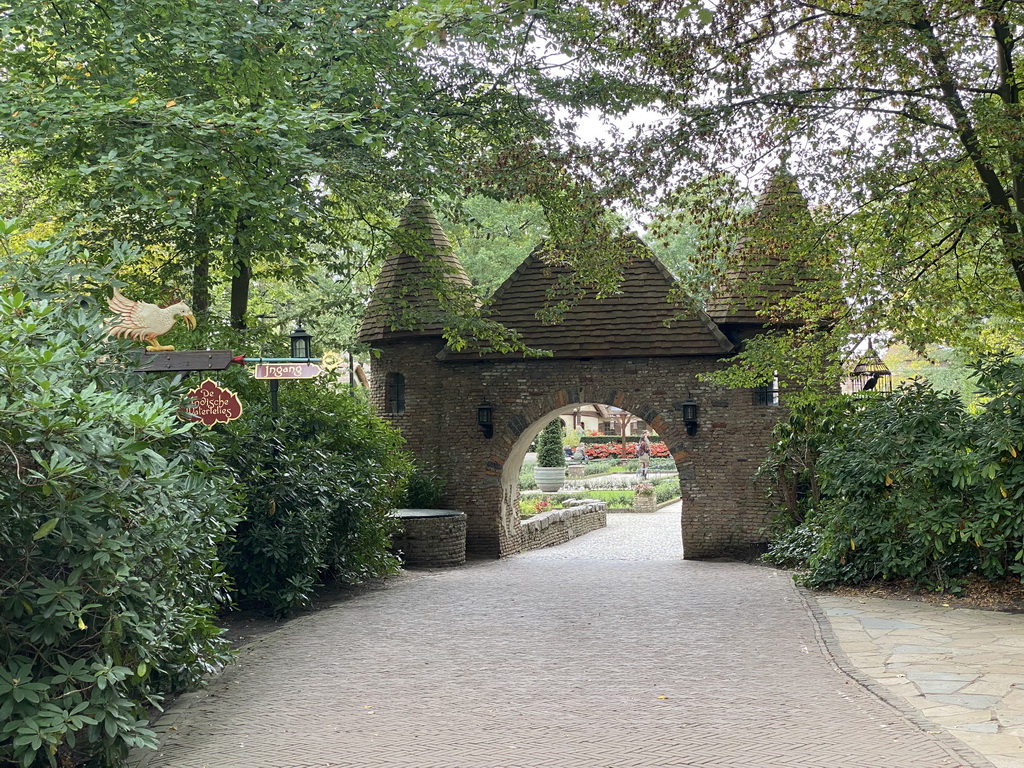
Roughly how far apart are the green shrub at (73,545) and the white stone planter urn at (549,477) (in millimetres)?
27583

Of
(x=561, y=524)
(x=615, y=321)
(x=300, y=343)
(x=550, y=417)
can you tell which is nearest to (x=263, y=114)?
(x=300, y=343)

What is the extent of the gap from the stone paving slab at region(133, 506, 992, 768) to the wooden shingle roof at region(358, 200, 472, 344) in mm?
5984

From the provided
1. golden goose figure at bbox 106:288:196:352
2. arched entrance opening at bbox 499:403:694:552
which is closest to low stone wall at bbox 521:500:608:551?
arched entrance opening at bbox 499:403:694:552

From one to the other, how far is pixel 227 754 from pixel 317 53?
862 cm

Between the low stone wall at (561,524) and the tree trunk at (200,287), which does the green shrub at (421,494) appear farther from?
the tree trunk at (200,287)

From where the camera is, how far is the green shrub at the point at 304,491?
10.7m

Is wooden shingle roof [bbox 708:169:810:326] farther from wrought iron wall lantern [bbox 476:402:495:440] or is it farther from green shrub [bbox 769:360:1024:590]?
wrought iron wall lantern [bbox 476:402:495:440]

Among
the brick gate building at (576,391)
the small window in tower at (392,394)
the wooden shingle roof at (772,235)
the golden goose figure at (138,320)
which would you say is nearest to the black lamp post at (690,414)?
the brick gate building at (576,391)

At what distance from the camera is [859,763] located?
5391 mm

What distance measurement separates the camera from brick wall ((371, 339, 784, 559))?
58.2ft

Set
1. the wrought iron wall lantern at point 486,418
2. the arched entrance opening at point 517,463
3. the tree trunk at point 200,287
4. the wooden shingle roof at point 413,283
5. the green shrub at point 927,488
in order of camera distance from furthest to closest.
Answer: the wrought iron wall lantern at point 486,418 → the arched entrance opening at point 517,463 → the wooden shingle roof at point 413,283 → the tree trunk at point 200,287 → the green shrub at point 927,488

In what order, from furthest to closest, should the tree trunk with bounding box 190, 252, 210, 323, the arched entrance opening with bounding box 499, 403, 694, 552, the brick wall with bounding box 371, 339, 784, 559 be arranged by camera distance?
the arched entrance opening with bounding box 499, 403, 694, 552 → the brick wall with bounding box 371, 339, 784, 559 → the tree trunk with bounding box 190, 252, 210, 323

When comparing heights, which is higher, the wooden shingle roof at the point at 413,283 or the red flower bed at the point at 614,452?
the wooden shingle roof at the point at 413,283

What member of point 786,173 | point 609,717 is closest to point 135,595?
point 609,717
